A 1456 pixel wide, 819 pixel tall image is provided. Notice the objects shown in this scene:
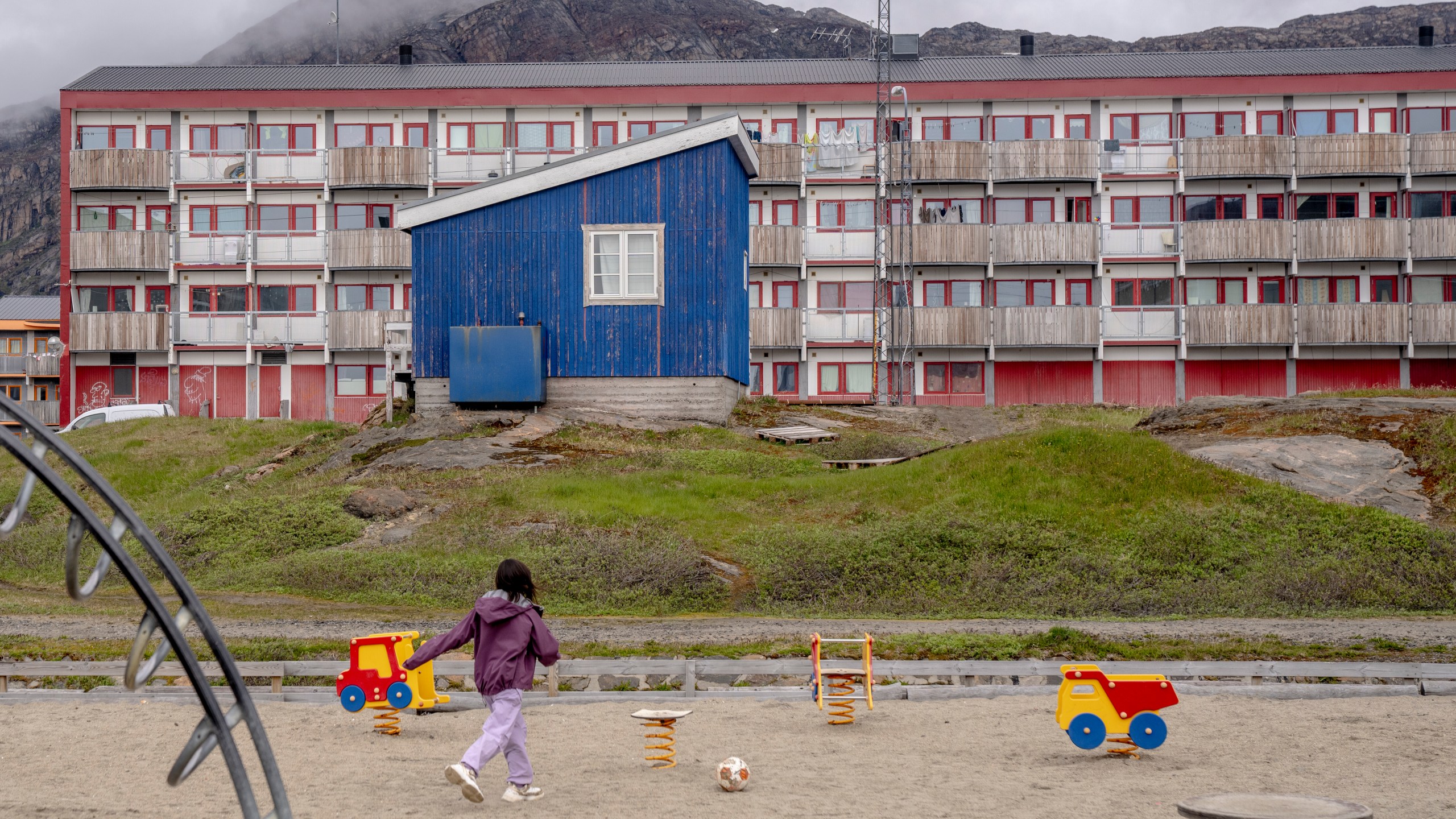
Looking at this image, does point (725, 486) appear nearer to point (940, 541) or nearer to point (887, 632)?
point (940, 541)

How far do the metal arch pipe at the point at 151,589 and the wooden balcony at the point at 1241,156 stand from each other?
150 ft

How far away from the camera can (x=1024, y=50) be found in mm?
53188

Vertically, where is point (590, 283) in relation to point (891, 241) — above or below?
below

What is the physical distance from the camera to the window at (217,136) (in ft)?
159

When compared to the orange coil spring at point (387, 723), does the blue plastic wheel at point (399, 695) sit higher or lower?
higher

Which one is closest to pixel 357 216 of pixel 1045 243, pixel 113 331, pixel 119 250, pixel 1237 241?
pixel 119 250

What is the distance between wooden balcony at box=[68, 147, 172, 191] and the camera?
4734 cm

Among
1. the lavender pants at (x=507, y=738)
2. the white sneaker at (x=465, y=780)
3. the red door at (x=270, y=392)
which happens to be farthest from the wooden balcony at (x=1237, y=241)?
the white sneaker at (x=465, y=780)

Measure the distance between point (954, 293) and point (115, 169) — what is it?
98.2ft

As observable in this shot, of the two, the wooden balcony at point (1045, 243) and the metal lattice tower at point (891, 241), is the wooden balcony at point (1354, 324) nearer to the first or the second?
the wooden balcony at point (1045, 243)

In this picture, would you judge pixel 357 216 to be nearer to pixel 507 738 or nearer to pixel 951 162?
pixel 951 162

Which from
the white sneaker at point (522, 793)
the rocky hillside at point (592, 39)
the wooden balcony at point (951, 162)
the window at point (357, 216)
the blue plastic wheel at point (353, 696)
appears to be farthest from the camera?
the rocky hillside at point (592, 39)

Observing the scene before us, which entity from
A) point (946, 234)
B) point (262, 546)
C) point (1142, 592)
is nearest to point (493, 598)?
point (1142, 592)

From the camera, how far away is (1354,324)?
44.8 m
